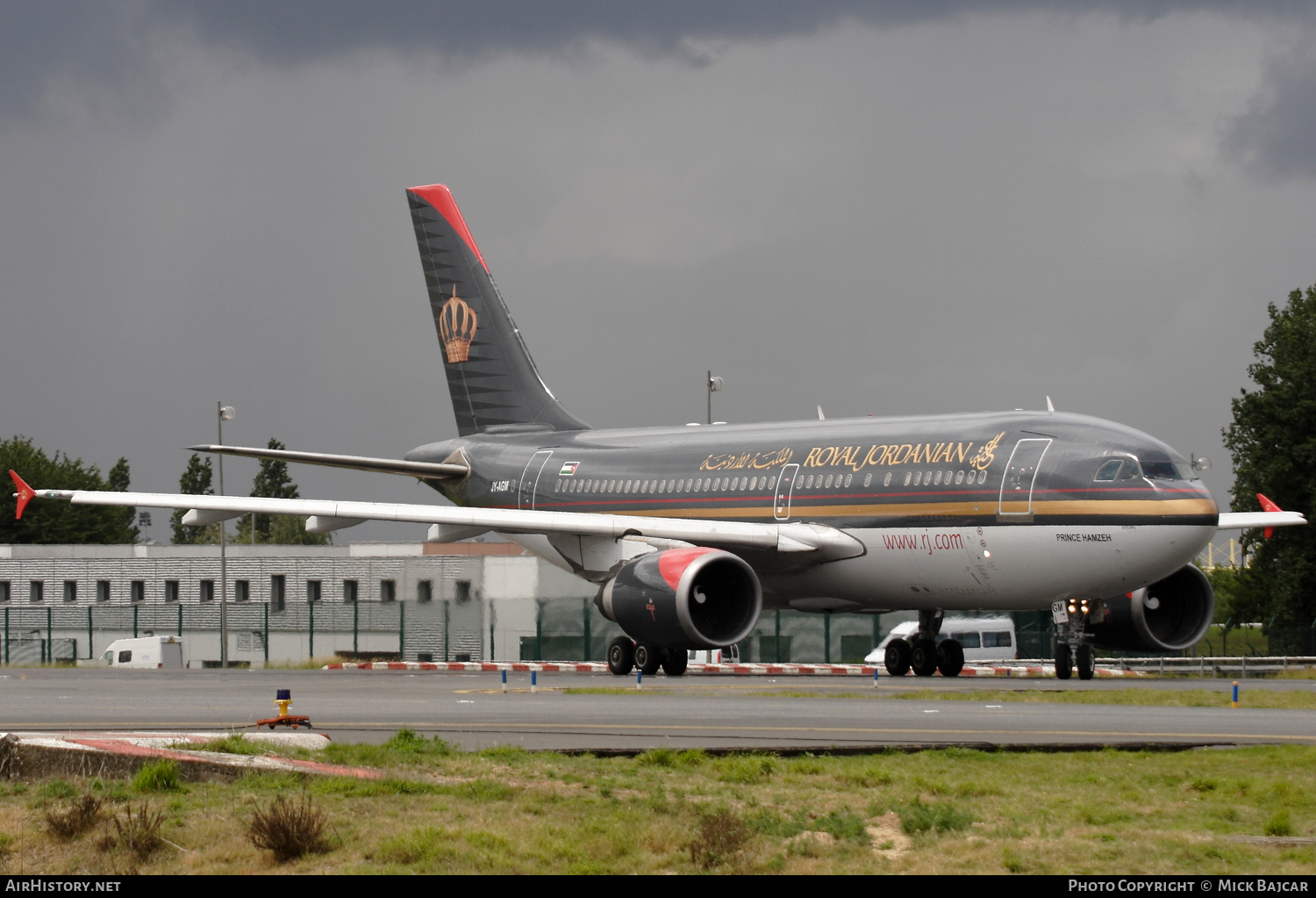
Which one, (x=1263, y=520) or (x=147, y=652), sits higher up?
(x=1263, y=520)

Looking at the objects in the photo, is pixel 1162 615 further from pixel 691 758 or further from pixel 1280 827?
pixel 1280 827

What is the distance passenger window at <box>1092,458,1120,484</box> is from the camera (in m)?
23.7

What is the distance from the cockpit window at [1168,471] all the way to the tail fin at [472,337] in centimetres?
1522

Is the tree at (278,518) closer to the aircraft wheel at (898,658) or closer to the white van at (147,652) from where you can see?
the white van at (147,652)

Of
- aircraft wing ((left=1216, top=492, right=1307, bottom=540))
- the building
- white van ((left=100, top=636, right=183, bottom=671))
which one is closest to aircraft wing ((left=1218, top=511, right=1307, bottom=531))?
aircraft wing ((left=1216, top=492, right=1307, bottom=540))

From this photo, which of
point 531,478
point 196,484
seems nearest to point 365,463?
point 531,478

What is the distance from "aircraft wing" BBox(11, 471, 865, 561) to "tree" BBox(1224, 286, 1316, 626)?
105 feet

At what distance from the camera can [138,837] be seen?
8734mm

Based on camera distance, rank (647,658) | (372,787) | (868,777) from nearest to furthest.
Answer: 1. (372,787)
2. (868,777)
3. (647,658)

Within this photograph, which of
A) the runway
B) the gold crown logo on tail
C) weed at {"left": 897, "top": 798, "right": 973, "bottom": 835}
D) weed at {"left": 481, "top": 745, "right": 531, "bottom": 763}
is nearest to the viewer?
weed at {"left": 897, "top": 798, "right": 973, "bottom": 835}

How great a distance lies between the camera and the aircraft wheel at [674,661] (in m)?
28.1

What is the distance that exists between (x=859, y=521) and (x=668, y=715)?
9.62 m

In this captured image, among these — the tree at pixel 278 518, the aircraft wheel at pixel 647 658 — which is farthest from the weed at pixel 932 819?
the tree at pixel 278 518

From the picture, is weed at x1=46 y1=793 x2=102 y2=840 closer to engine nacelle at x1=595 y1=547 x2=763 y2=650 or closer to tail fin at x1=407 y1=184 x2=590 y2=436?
engine nacelle at x1=595 y1=547 x2=763 y2=650
